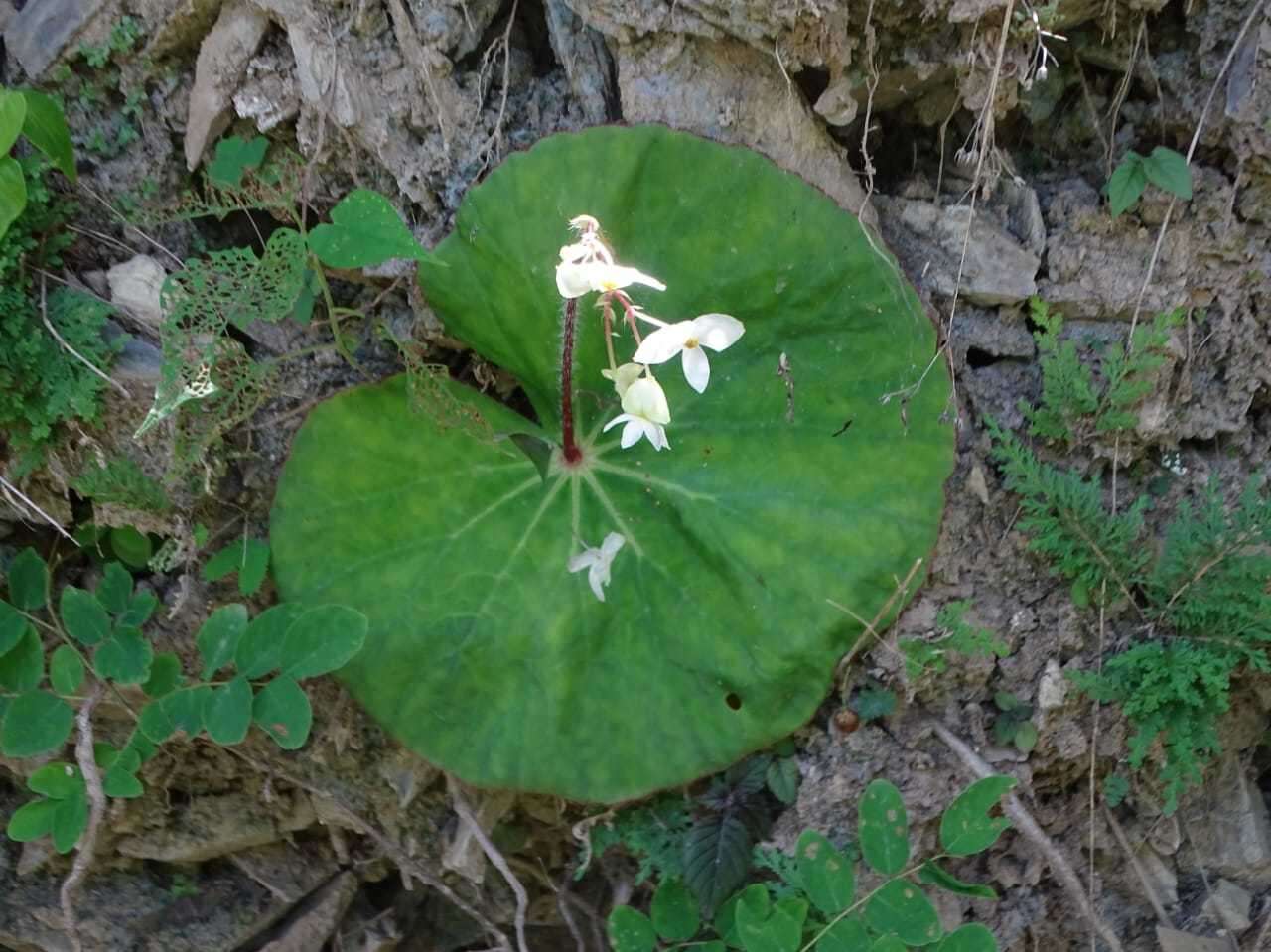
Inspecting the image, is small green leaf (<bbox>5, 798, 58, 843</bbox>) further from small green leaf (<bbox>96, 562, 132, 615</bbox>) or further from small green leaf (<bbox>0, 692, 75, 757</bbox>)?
small green leaf (<bbox>96, 562, 132, 615</bbox>)

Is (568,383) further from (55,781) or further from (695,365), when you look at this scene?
(55,781)

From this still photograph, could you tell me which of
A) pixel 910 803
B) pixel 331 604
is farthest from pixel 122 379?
pixel 910 803

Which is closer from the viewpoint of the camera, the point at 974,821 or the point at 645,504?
the point at 974,821

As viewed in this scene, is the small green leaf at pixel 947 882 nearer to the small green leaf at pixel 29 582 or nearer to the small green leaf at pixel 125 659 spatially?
the small green leaf at pixel 125 659

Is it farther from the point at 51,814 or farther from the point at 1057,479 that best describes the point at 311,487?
the point at 1057,479

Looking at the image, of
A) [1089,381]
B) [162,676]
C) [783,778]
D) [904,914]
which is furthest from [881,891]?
[162,676]

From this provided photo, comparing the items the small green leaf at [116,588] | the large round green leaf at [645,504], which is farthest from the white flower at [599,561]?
the small green leaf at [116,588]
